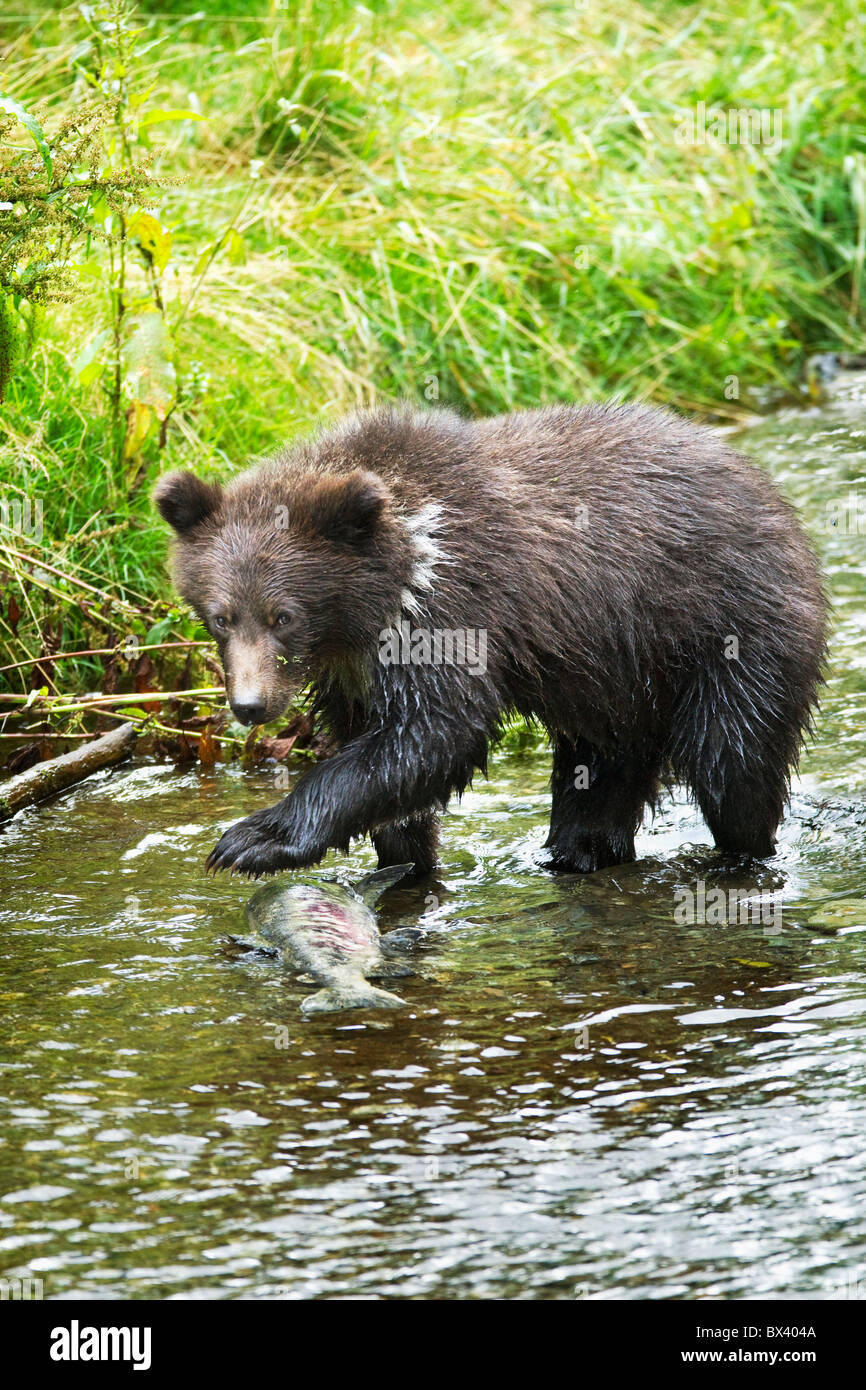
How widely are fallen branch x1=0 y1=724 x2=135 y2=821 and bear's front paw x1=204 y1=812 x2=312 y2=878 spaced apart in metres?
1.28

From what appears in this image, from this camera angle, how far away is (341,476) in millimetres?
5074

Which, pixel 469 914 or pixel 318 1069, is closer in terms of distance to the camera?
pixel 318 1069

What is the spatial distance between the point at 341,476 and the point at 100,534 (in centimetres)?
237

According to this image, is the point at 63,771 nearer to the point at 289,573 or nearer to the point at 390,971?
the point at 289,573

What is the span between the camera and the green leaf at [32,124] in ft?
16.7

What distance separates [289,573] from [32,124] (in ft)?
5.18

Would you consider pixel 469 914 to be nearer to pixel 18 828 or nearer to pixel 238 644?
pixel 238 644

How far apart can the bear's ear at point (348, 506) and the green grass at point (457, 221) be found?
2510mm

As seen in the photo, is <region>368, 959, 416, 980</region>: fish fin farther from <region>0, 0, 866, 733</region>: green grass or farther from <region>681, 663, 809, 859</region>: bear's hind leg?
<region>0, 0, 866, 733</region>: green grass

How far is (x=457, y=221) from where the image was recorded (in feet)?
34.6

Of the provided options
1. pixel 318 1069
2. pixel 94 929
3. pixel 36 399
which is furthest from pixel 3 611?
pixel 318 1069

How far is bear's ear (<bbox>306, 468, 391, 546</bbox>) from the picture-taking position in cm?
497

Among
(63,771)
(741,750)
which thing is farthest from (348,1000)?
(63,771)

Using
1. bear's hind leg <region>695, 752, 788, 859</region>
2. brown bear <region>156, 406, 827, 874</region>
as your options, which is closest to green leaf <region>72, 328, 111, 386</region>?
brown bear <region>156, 406, 827, 874</region>
